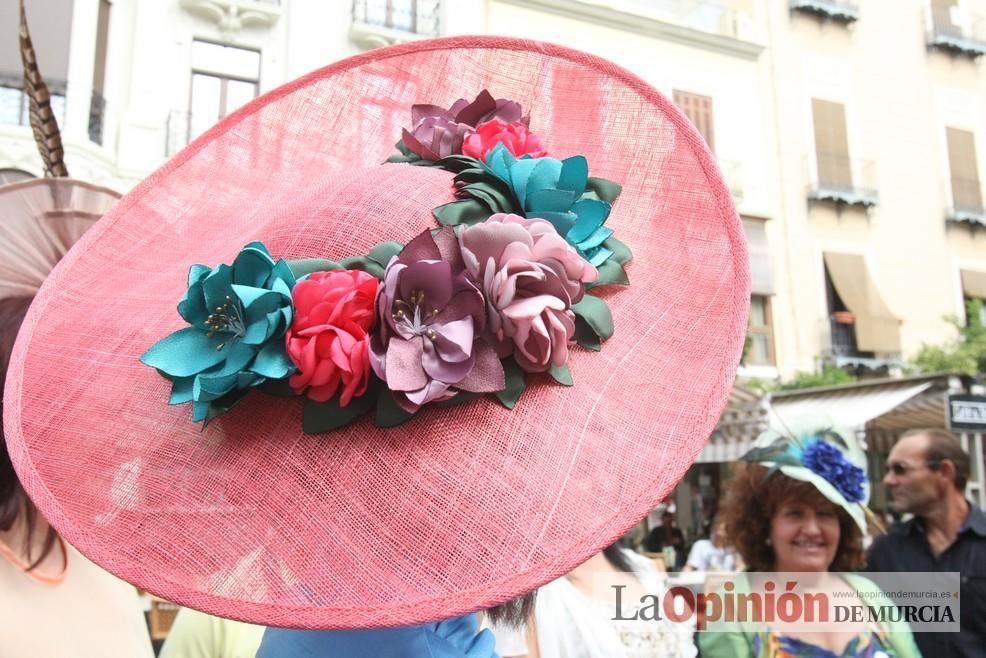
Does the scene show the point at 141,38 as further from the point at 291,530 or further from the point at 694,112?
the point at 291,530

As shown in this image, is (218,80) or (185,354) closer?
(185,354)

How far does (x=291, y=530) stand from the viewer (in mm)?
825

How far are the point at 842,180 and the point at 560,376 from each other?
44.9 ft

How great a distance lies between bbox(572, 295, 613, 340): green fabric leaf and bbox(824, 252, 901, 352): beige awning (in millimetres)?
12648

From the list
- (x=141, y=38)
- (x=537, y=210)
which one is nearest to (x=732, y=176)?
(x=141, y=38)

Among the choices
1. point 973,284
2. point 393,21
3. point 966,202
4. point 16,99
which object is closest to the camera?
point 16,99

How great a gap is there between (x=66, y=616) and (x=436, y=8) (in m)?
10.7

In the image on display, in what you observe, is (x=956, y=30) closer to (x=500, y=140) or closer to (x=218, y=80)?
(x=218, y=80)

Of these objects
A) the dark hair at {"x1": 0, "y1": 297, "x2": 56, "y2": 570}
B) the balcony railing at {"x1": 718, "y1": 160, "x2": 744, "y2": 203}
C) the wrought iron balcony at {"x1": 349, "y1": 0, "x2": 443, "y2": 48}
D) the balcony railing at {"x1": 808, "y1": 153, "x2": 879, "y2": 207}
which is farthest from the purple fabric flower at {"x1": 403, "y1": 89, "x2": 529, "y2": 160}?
the balcony railing at {"x1": 808, "y1": 153, "x2": 879, "y2": 207}

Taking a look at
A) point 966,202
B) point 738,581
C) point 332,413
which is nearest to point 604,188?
point 332,413

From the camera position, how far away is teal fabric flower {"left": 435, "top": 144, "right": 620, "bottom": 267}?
1.00 metres

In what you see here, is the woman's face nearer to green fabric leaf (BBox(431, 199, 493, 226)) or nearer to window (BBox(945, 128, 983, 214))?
green fabric leaf (BBox(431, 199, 493, 226))

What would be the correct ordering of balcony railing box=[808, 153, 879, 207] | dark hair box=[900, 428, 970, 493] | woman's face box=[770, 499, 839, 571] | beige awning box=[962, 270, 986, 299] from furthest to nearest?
beige awning box=[962, 270, 986, 299], balcony railing box=[808, 153, 879, 207], dark hair box=[900, 428, 970, 493], woman's face box=[770, 499, 839, 571]

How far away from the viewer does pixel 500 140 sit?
1.13 m
